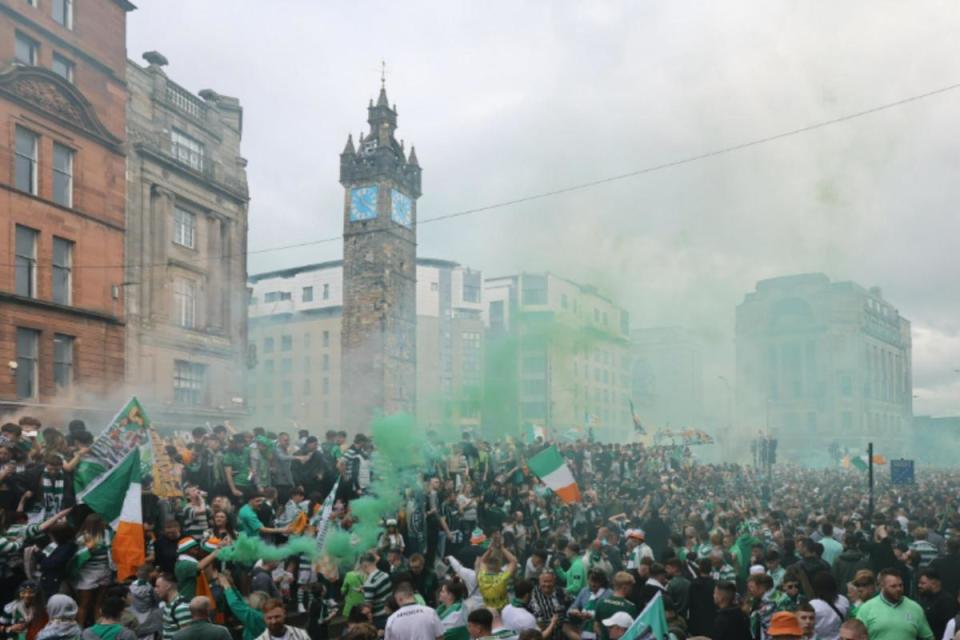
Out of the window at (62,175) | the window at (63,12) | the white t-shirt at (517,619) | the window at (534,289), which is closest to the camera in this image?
the white t-shirt at (517,619)

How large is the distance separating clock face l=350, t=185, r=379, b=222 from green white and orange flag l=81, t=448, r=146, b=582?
1983 inches

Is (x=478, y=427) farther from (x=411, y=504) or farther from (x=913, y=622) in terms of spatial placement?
(x=913, y=622)

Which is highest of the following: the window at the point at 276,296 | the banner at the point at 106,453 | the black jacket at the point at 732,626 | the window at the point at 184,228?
the window at the point at 276,296

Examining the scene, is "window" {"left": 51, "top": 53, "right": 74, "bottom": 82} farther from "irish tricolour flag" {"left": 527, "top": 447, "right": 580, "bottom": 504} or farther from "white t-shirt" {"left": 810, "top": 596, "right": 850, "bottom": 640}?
"white t-shirt" {"left": 810, "top": 596, "right": 850, "bottom": 640}

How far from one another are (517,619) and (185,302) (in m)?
31.8

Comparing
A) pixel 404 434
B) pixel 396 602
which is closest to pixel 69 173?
pixel 404 434

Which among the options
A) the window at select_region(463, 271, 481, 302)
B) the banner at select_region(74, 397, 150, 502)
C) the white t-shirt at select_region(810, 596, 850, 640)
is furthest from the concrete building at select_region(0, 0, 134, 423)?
the window at select_region(463, 271, 481, 302)

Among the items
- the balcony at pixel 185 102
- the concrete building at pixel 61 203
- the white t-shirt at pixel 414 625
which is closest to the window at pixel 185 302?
the concrete building at pixel 61 203

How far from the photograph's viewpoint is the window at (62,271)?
29.3 meters

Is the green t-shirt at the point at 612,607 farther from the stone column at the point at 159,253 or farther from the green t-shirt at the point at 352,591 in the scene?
the stone column at the point at 159,253

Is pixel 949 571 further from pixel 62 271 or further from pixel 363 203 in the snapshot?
pixel 363 203

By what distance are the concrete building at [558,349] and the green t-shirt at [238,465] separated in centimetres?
6395

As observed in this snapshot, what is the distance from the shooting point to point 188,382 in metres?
37.7

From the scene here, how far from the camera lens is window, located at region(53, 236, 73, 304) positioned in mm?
29328
